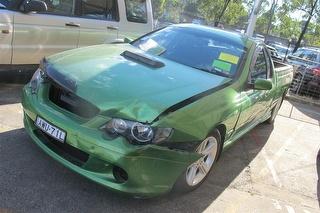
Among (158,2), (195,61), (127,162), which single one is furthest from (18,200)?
(158,2)

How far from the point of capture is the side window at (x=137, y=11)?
315 inches

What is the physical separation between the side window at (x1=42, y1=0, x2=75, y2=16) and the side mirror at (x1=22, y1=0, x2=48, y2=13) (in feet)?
1.32

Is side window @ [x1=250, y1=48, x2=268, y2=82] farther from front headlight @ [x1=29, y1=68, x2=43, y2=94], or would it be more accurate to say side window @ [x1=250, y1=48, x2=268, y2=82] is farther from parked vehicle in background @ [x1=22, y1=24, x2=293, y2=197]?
front headlight @ [x1=29, y1=68, x2=43, y2=94]

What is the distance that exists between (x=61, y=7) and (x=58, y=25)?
0.30 metres

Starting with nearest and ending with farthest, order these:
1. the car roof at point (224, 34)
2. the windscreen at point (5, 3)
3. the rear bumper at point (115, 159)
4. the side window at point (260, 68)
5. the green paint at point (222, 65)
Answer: the rear bumper at point (115, 159) → the green paint at point (222, 65) → the side window at point (260, 68) → the car roof at point (224, 34) → the windscreen at point (5, 3)

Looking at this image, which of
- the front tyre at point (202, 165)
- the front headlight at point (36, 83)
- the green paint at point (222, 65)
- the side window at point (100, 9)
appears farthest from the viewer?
the side window at point (100, 9)

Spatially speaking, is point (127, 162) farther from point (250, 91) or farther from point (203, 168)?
point (250, 91)

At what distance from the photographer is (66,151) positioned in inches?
152

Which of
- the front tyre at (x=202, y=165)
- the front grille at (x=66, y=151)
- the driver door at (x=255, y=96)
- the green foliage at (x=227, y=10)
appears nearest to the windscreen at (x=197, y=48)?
the driver door at (x=255, y=96)

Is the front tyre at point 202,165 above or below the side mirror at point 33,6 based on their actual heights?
below

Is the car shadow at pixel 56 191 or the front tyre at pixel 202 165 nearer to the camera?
the car shadow at pixel 56 191

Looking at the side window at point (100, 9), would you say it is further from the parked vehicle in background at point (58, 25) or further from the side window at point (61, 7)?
the side window at point (61, 7)

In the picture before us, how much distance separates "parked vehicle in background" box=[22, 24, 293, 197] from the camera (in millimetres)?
3545

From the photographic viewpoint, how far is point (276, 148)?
6730 mm
